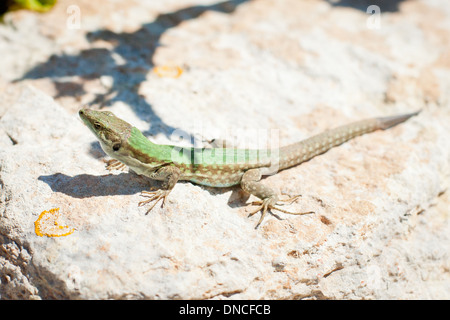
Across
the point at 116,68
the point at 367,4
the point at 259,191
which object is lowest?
the point at 259,191

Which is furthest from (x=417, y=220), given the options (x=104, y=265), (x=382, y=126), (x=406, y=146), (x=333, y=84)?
(x=104, y=265)

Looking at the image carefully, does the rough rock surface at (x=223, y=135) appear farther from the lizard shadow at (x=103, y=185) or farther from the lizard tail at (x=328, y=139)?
the lizard tail at (x=328, y=139)

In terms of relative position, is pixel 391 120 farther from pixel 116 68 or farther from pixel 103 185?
pixel 116 68

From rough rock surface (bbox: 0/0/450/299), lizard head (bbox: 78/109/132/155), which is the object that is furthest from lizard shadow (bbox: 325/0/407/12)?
lizard head (bbox: 78/109/132/155)

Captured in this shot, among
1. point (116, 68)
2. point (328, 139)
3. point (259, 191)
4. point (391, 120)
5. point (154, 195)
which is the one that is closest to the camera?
point (154, 195)

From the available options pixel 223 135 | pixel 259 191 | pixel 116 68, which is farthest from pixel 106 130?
pixel 116 68

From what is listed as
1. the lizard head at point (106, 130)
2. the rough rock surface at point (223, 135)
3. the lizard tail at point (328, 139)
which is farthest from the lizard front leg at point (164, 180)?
the lizard tail at point (328, 139)
